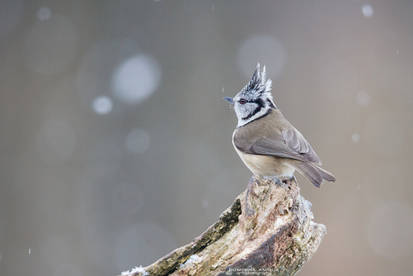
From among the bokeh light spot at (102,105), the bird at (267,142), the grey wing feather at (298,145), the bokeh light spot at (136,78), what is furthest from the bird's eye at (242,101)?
the bokeh light spot at (102,105)

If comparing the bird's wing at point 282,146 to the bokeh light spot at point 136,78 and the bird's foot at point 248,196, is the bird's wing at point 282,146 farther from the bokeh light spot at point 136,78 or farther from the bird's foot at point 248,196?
the bokeh light spot at point 136,78

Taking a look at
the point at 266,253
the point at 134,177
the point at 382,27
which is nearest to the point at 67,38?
the point at 134,177

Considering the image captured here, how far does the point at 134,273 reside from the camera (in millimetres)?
2746

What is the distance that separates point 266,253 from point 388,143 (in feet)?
13.6

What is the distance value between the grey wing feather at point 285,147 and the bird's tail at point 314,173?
5cm

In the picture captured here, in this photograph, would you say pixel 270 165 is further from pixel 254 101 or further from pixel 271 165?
pixel 254 101

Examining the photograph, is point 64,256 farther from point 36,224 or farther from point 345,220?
point 345,220

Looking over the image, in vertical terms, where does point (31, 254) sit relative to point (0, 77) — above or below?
below

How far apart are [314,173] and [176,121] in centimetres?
323

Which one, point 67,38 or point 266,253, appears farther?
point 67,38

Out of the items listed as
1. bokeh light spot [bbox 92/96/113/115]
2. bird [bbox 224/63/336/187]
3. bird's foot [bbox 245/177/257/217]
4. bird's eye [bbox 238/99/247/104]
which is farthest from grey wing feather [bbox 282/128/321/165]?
bokeh light spot [bbox 92/96/113/115]

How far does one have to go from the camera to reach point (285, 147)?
372 centimetres

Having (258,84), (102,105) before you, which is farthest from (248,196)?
(102,105)

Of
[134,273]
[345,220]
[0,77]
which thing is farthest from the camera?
[0,77]
